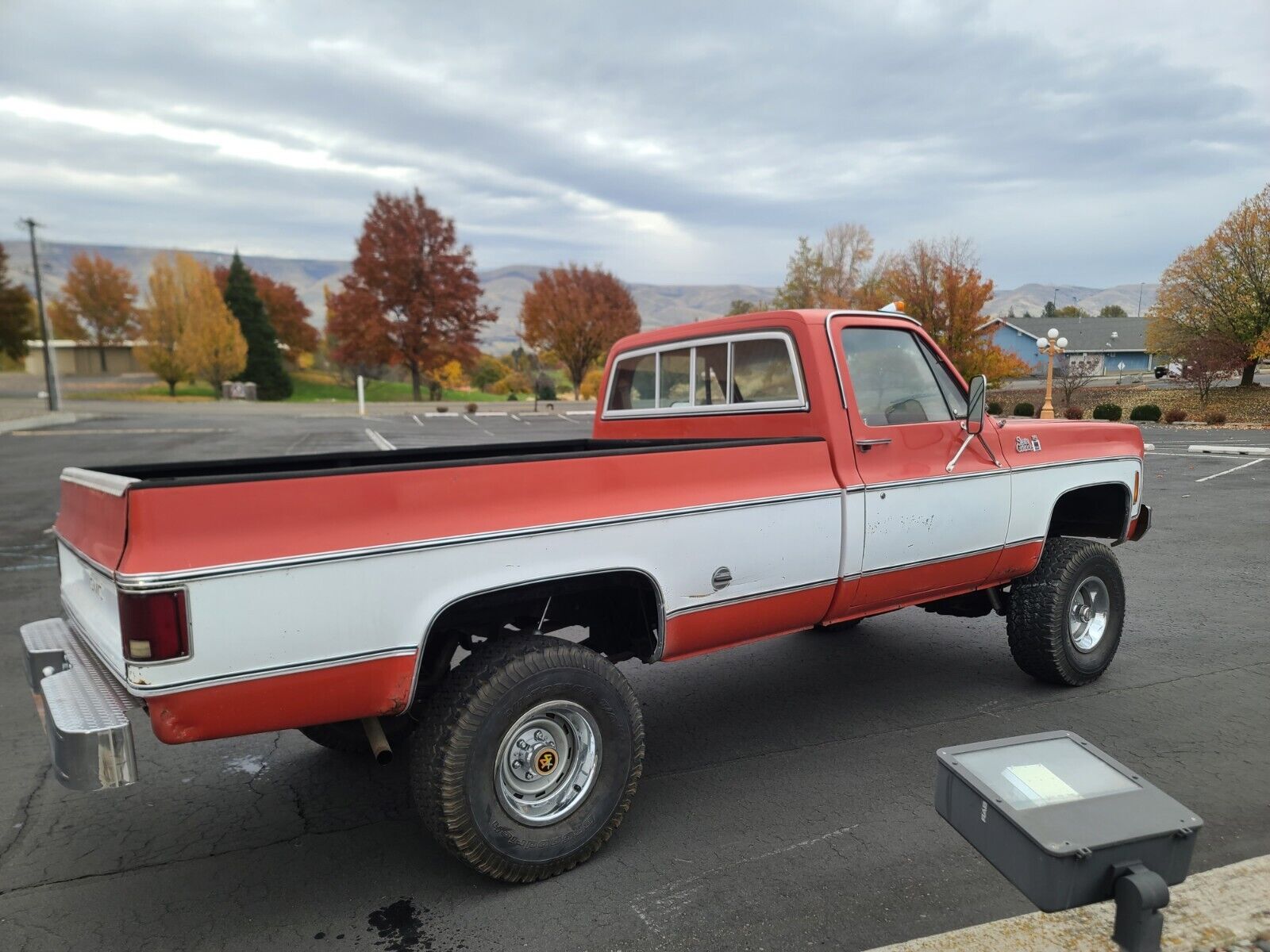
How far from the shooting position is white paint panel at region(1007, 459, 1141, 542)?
4.27 m

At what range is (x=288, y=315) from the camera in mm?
72125

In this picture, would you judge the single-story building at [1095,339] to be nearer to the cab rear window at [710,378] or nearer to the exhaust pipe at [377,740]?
the cab rear window at [710,378]

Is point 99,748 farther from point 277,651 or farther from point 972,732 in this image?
point 972,732

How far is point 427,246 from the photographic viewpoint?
5097 centimetres

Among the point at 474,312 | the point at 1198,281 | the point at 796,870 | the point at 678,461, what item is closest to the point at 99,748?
the point at 678,461

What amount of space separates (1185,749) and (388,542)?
375 cm

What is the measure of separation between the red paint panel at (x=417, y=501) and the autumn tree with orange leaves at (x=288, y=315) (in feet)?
243

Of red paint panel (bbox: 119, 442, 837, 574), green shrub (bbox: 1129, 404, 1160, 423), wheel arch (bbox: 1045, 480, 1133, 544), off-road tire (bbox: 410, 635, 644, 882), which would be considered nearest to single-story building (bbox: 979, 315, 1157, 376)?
green shrub (bbox: 1129, 404, 1160, 423)

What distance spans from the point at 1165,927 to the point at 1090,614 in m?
2.51

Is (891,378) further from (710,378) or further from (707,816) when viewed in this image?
(707,816)

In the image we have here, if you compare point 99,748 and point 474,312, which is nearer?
point 99,748

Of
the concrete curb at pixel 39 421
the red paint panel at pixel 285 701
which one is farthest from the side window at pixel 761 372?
the concrete curb at pixel 39 421

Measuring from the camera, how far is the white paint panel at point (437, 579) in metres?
2.27

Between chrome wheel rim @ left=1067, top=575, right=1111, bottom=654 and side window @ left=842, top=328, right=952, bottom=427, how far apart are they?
1.48 metres
